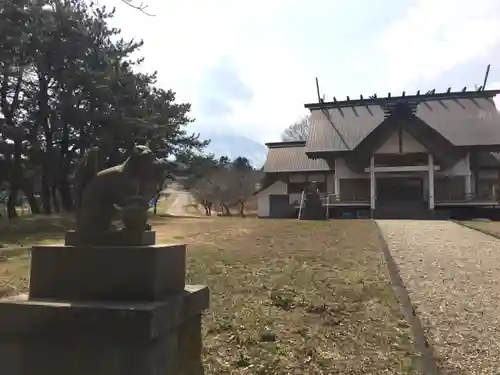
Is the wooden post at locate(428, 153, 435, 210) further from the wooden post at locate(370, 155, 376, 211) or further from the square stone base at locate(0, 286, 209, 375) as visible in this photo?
the square stone base at locate(0, 286, 209, 375)

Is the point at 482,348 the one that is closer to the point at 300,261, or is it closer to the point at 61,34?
the point at 300,261

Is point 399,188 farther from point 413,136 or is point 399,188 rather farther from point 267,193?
point 267,193

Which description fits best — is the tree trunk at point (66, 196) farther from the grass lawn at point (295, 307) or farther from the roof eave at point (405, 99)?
the roof eave at point (405, 99)

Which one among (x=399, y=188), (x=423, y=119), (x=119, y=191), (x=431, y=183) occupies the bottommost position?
(x=119, y=191)

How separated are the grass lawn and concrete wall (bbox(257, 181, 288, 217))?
2269 centimetres

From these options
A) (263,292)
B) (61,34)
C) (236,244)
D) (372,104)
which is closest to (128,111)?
(61,34)

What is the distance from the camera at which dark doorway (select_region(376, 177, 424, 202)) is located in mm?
30469

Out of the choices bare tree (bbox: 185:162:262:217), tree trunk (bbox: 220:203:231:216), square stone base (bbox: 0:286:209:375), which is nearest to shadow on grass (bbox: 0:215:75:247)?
square stone base (bbox: 0:286:209:375)

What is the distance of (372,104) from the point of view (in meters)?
35.8

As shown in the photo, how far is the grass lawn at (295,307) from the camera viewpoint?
14.5 ft

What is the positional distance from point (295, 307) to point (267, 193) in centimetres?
2927

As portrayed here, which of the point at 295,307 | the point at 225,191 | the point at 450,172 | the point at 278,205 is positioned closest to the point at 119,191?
the point at 295,307

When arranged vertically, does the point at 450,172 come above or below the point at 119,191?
above

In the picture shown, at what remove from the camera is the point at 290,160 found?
120ft
